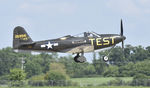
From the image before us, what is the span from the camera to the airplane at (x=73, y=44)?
160 feet

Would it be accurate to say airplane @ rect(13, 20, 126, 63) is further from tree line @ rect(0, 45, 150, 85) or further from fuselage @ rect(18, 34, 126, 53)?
tree line @ rect(0, 45, 150, 85)

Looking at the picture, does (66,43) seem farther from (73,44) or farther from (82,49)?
(82,49)

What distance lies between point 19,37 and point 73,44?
4.51 metres

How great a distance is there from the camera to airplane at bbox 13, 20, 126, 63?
48906mm

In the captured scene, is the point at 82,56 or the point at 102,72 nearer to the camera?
the point at 82,56

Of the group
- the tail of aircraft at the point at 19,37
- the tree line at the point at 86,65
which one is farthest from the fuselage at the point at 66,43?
the tree line at the point at 86,65

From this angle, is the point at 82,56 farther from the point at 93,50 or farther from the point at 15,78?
the point at 15,78

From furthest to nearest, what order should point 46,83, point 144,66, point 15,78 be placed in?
point 144,66, point 15,78, point 46,83

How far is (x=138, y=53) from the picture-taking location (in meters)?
136

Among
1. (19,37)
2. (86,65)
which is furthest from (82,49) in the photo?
(86,65)

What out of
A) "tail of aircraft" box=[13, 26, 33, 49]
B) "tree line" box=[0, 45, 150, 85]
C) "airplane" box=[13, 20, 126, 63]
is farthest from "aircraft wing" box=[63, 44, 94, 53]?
"tree line" box=[0, 45, 150, 85]

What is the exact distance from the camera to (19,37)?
163ft

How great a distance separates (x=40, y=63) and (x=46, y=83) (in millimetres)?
62279

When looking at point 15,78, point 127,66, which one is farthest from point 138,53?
point 15,78
